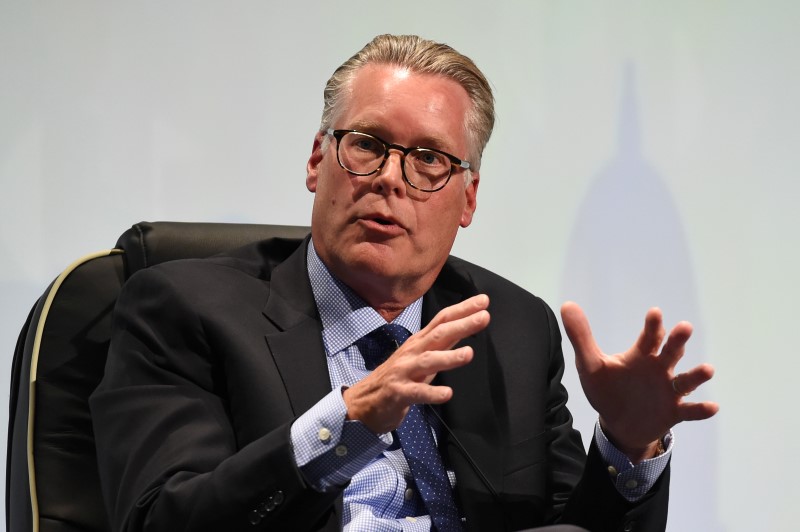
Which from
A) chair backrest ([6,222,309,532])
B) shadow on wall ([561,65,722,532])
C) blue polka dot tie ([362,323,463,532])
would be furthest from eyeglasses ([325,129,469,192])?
shadow on wall ([561,65,722,532])

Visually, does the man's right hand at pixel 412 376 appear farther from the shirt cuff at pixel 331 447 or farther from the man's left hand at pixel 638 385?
the man's left hand at pixel 638 385

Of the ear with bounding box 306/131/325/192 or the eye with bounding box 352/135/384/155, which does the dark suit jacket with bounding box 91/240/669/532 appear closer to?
the ear with bounding box 306/131/325/192

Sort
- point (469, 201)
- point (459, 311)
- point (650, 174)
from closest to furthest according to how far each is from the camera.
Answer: point (459, 311) < point (469, 201) < point (650, 174)

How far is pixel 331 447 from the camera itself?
1.34m

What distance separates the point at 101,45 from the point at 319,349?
3.34ft

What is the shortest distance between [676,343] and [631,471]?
0.27m

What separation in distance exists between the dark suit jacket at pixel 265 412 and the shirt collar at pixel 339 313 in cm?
3

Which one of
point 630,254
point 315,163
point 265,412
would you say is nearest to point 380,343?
point 265,412

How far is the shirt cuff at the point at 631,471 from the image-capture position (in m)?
1.69

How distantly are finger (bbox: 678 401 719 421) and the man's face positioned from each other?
546 millimetres

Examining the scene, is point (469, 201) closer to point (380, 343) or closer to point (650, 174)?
point (380, 343)

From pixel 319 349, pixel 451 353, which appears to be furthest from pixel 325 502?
pixel 319 349

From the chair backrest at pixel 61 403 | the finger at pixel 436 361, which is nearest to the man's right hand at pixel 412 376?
the finger at pixel 436 361

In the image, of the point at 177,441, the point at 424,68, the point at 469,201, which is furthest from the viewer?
the point at 469,201
